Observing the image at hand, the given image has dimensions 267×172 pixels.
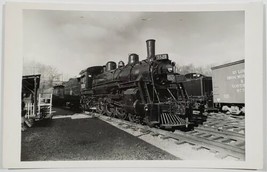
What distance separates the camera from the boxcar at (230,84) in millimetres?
2678

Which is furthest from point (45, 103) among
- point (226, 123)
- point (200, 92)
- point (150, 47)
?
point (226, 123)

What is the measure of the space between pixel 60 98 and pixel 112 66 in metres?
0.70

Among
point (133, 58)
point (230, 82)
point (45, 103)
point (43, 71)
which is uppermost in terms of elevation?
point (133, 58)

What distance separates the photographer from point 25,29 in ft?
8.81

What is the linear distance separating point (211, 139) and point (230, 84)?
2.34 ft

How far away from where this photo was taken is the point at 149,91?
2822 mm

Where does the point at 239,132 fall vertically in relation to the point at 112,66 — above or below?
below

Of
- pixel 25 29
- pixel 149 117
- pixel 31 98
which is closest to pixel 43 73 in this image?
pixel 31 98

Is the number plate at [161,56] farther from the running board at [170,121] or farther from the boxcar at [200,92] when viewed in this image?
the running board at [170,121]

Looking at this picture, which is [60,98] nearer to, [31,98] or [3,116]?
[31,98]

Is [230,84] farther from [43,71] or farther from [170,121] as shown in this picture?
[43,71]

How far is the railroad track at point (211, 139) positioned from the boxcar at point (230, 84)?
1.02ft

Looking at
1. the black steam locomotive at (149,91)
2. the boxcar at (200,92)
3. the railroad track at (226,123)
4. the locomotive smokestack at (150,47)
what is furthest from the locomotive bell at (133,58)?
the railroad track at (226,123)

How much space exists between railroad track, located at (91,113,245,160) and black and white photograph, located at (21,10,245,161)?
0.01 metres
